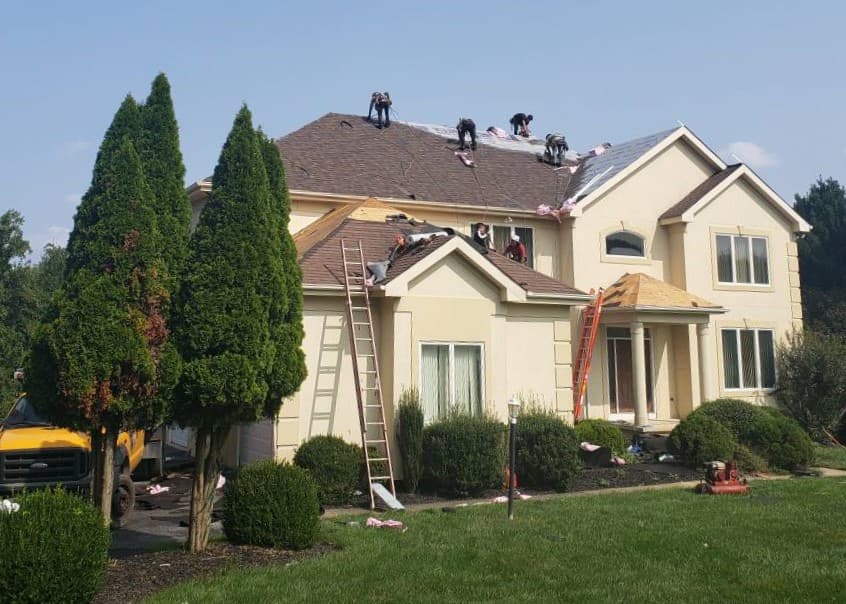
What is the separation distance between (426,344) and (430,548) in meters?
5.96

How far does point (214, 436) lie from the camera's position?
909cm

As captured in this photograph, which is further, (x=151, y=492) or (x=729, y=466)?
(x=151, y=492)

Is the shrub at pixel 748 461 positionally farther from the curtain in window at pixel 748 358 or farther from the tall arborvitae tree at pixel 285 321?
the tall arborvitae tree at pixel 285 321

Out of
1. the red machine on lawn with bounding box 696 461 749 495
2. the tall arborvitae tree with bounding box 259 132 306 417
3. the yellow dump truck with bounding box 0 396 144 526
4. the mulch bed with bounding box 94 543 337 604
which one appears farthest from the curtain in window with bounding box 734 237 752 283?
the yellow dump truck with bounding box 0 396 144 526

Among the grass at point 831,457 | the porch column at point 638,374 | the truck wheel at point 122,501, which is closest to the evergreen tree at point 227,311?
the truck wheel at point 122,501

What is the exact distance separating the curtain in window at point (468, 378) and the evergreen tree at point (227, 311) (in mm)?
6242

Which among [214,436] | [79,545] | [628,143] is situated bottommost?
[79,545]

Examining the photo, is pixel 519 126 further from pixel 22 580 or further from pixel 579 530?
pixel 22 580

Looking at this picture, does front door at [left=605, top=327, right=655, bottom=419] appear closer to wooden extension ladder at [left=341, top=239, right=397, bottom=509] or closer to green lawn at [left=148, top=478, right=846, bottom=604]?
wooden extension ladder at [left=341, top=239, right=397, bottom=509]

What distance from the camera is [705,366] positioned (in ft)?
66.7

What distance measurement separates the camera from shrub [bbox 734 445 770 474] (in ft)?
52.2

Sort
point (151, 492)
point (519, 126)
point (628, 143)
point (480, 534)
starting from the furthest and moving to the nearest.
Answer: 1. point (519, 126)
2. point (628, 143)
3. point (151, 492)
4. point (480, 534)

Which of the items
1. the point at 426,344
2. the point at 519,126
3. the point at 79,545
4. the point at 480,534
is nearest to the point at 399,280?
the point at 426,344

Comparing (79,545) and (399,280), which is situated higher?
(399,280)
